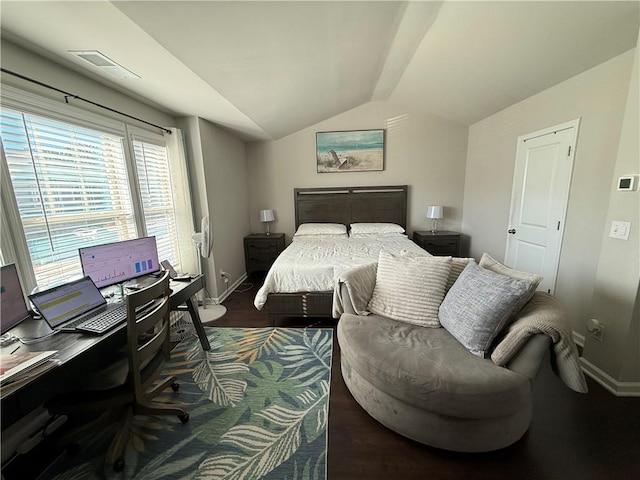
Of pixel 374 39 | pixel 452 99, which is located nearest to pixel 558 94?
pixel 452 99

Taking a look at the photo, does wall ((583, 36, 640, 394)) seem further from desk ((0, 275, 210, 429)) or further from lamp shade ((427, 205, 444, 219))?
desk ((0, 275, 210, 429))

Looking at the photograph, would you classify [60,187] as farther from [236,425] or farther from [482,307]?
[482,307]

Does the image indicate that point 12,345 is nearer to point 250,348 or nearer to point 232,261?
point 250,348

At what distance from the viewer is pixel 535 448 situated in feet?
4.50

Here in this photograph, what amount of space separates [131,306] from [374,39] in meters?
2.61

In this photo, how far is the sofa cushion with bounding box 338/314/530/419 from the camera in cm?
122

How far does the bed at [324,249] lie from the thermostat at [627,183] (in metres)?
1.65

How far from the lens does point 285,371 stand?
6.55 ft

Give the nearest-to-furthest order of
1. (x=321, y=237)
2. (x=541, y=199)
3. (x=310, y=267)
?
(x=310, y=267) < (x=541, y=199) < (x=321, y=237)

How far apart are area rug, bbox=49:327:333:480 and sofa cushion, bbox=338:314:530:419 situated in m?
0.48

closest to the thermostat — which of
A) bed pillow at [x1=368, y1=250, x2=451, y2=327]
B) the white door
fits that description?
the white door

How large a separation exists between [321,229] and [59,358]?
314 centimetres

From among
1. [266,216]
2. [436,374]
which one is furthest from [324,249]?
[436,374]

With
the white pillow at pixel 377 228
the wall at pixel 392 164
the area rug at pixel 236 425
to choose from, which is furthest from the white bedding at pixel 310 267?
the wall at pixel 392 164
